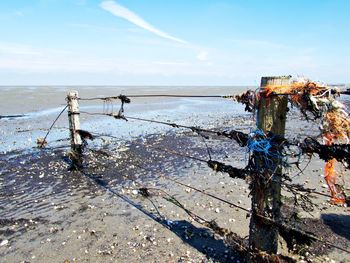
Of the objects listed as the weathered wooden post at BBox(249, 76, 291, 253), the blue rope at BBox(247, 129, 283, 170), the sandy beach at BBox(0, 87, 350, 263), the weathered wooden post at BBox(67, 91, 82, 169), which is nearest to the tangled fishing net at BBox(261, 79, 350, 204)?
the weathered wooden post at BBox(249, 76, 291, 253)

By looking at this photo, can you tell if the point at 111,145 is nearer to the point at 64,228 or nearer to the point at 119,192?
the point at 119,192

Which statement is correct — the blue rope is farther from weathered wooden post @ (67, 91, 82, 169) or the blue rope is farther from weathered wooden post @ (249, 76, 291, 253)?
weathered wooden post @ (67, 91, 82, 169)

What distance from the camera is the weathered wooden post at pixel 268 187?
5.15 m

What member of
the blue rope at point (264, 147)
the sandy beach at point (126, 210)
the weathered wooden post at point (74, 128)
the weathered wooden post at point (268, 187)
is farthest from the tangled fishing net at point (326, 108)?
the weathered wooden post at point (74, 128)

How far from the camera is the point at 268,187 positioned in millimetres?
5410

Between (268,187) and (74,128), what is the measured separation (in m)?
9.38

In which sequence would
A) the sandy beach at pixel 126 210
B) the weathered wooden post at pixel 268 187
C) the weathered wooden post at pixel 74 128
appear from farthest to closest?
the weathered wooden post at pixel 74 128, the sandy beach at pixel 126 210, the weathered wooden post at pixel 268 187

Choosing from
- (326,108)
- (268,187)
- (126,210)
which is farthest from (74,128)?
(326,108)

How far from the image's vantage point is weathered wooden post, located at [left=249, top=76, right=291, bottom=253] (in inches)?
203

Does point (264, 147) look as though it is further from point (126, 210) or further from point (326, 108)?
point (126, 210)

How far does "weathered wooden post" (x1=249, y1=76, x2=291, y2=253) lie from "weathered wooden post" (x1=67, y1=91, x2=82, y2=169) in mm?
9141

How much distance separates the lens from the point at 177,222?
342 inches

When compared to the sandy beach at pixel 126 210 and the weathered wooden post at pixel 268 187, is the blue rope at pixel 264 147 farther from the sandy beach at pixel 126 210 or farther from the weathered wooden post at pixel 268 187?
the sandy beach at pixel 126 210

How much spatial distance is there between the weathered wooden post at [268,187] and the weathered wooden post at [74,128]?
30.0ft
